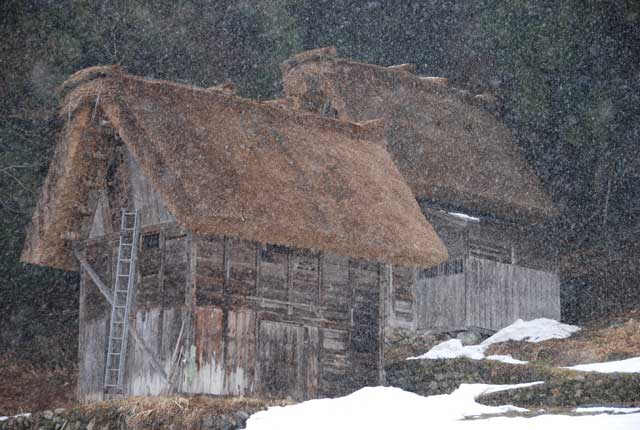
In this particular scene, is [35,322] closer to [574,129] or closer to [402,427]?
[402,427]

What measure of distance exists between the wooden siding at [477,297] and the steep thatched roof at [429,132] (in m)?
1.89

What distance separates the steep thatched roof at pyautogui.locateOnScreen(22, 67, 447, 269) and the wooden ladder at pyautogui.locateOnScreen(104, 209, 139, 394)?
136cm

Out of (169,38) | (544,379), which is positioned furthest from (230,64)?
(544,379)

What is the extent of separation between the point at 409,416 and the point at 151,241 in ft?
24.9

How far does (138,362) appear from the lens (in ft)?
68.1

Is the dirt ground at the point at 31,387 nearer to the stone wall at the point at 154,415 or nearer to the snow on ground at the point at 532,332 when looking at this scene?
the stone wall at the point at 154,415

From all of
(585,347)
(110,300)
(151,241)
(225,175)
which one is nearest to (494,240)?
(585,347)

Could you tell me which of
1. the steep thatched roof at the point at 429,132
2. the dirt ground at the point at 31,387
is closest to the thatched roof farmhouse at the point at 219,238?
the dirt ground at the point at 31,387

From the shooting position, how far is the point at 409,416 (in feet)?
52.5

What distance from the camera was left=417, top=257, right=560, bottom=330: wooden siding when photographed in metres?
29.8

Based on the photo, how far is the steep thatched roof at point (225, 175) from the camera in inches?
806

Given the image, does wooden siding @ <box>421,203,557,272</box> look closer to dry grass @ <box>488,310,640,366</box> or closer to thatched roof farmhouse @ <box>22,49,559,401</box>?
dry grass @ <box>488,310,640,366</box>

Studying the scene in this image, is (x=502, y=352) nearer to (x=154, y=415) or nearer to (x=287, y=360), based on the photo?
(x=287, y=360)

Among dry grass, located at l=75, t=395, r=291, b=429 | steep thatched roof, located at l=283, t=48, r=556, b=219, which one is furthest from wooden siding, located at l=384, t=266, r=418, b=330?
dry grass, located at l=75, t=395, r=291, b=429
